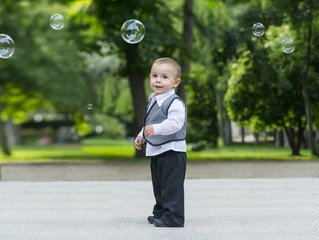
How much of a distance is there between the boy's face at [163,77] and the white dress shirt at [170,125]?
71 millimetres

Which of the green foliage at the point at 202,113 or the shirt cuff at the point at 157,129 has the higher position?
the shirt cuff at the point at 157,129

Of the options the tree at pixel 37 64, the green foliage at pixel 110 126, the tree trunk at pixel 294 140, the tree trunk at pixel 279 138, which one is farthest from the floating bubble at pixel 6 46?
the green foliage at pixel 110 126

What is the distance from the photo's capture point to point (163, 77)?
4246 mm

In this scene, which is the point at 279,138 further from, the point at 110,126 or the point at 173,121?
the point at 110,126

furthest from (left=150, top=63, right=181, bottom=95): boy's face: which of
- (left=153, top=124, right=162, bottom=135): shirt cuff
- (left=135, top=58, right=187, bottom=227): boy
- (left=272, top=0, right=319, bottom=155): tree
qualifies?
(left=272, top=0, right=319, bottom=155): tree

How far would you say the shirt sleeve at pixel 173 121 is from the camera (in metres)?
4.03

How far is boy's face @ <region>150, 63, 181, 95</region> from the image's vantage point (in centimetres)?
421

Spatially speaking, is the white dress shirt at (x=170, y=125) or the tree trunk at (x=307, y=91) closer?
the white dress shirt at (x=170, y=125)

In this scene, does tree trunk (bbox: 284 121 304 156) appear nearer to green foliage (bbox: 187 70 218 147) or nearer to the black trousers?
green foliage (bbox: 187 70 218 147)

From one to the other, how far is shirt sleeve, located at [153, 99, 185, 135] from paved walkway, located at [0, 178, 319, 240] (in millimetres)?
814

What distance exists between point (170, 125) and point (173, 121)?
0.05m

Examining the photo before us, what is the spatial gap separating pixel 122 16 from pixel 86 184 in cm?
569

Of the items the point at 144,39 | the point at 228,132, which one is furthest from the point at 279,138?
the point at 144,39

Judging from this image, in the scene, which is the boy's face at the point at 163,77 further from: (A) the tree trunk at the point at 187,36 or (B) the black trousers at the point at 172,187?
(A) the tree trunk at the point at 187,36
